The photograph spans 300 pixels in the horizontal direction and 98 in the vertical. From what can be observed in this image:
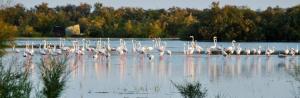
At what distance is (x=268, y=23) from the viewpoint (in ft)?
212

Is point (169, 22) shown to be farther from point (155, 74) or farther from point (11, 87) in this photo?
point (11, 87)

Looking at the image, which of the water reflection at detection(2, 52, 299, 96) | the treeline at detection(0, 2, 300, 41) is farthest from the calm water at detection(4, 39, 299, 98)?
the treeline at detection(0, 2, 300, 41)

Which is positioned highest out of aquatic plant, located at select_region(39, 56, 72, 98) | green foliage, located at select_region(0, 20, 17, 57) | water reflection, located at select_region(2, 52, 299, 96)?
green foliage, located at select_region(0, 20, 17, 57)

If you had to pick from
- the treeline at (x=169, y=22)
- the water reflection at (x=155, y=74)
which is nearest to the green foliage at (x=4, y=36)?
the water reflection at (x=155, y=74)

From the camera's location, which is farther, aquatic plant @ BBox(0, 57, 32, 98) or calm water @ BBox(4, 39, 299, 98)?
calm water @ BBox(4, 39, 299, 98)

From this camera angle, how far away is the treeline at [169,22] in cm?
6419

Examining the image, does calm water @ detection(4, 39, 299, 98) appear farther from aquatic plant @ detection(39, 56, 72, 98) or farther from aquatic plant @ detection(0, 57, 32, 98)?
aquatic plant @ detection(0, 57, 32, 98)

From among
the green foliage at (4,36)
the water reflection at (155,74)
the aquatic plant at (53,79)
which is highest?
the green foliage at (4,36)

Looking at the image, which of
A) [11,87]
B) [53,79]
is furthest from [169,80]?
[11,87]

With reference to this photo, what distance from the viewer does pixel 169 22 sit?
76625 mm

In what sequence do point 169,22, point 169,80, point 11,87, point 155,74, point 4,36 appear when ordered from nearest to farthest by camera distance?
point 11,87, point 4,36, point 169,80, point 155,74, point 169,22

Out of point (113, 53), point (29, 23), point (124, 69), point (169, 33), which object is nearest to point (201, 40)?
point (169, 33)

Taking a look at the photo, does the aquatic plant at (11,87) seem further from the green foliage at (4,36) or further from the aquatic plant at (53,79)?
the green foliage at (4,36)

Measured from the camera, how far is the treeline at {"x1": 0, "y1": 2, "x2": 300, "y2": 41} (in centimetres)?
6419
